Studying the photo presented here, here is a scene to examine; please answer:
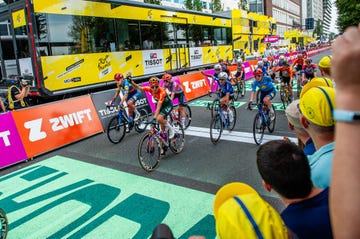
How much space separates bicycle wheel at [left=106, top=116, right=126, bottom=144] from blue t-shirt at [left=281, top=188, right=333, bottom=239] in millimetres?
7954

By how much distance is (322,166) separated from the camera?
191 cm

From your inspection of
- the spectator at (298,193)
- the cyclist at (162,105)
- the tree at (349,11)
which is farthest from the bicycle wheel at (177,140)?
the tree at (349,11)

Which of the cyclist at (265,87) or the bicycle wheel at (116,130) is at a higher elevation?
the cyclist at (265,87)

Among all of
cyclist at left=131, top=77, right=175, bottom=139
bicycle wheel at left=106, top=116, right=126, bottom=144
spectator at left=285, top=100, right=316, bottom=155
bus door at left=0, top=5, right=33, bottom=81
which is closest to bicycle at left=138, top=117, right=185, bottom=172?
cyclist at left=131, top=77, right=175, bottom=139

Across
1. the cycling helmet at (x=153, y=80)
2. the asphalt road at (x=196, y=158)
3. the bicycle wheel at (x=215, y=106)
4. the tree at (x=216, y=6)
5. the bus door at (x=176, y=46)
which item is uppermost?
the tree at (x=216, y=6)

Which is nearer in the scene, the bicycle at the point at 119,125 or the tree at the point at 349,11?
the bicycle at the point at 119,125

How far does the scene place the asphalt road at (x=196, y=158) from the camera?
6125mm

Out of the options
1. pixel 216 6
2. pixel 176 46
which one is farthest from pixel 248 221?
pixel 216 6

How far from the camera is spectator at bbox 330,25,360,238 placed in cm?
82

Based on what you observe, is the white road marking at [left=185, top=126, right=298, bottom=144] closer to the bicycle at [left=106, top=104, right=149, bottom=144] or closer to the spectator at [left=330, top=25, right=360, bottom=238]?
the bicycle at [left=106, top=104, right=149, bottom=144]

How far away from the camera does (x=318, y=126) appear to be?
2137 mm

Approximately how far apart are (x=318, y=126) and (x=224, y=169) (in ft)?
15.3

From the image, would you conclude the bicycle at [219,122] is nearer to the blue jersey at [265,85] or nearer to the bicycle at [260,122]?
the bicycle at [260,122]

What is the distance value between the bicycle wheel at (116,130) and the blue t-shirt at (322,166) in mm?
7654
